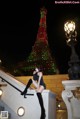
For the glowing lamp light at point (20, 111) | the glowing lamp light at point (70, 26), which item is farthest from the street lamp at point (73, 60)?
the glowing lamp light at point (20, 111)

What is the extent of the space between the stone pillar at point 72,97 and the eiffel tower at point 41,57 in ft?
58.7

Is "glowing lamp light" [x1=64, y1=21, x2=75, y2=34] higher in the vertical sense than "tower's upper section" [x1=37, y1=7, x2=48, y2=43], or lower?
lower

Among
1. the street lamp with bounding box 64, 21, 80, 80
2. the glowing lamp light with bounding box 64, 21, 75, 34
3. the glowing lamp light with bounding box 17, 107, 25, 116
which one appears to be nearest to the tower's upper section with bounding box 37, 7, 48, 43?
the glowing lamp light with bounding box 17, 107, 25, 116

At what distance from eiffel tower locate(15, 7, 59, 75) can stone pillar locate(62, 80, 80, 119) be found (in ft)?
58.7

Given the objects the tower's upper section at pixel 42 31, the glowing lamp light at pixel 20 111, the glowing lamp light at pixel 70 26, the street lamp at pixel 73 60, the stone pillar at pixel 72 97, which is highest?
the tower's upper section at pixel 42 31

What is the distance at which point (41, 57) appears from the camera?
33219 mm

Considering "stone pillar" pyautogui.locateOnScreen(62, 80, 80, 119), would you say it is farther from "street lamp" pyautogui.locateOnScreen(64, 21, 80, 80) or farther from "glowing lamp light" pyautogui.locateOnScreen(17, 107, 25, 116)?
"glowing lamp light" pyautogui.locateOnScreen(17, 107, 25, 116)

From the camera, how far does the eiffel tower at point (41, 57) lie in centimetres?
2865

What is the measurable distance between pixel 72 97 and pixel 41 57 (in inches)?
947

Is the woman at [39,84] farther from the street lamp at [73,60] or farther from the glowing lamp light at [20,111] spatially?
the glowing lamp light at [20,111]

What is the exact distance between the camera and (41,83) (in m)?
9.11

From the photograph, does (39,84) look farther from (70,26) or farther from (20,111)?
(70,26)

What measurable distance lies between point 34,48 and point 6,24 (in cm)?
617

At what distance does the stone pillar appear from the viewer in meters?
9.02
